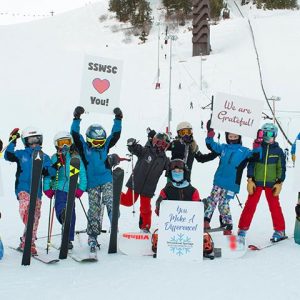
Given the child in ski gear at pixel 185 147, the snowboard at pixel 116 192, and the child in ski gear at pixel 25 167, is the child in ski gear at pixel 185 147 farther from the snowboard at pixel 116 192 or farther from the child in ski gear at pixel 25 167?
the child in ski gear at pixel 25 167

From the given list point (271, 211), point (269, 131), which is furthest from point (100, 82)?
point (271, 211)

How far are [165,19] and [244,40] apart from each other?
70.2ft

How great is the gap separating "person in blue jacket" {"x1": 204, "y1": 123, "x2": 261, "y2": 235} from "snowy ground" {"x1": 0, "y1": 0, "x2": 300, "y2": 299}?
0.60m

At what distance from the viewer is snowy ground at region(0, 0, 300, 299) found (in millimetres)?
4719

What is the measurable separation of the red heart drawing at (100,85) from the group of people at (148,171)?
0.31m

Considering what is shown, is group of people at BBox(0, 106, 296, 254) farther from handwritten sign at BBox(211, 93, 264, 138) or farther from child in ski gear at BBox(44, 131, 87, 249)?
handwritten sign at BBox(211, 93, 264, 138)

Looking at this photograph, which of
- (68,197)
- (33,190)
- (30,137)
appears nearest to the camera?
(33,190)

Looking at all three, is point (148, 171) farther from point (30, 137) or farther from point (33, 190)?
point (33, 190)

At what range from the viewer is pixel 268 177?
632 centimetres

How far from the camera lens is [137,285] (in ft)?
15.5

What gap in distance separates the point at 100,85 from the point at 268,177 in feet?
8.40

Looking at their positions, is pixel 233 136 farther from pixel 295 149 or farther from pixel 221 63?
pixel 221 63

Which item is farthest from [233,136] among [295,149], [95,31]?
[95,31]

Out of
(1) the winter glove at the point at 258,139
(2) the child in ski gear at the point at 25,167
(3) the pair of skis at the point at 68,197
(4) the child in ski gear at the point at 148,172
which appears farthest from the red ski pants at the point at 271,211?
(2) the child in ski gear at the point at 25,167
